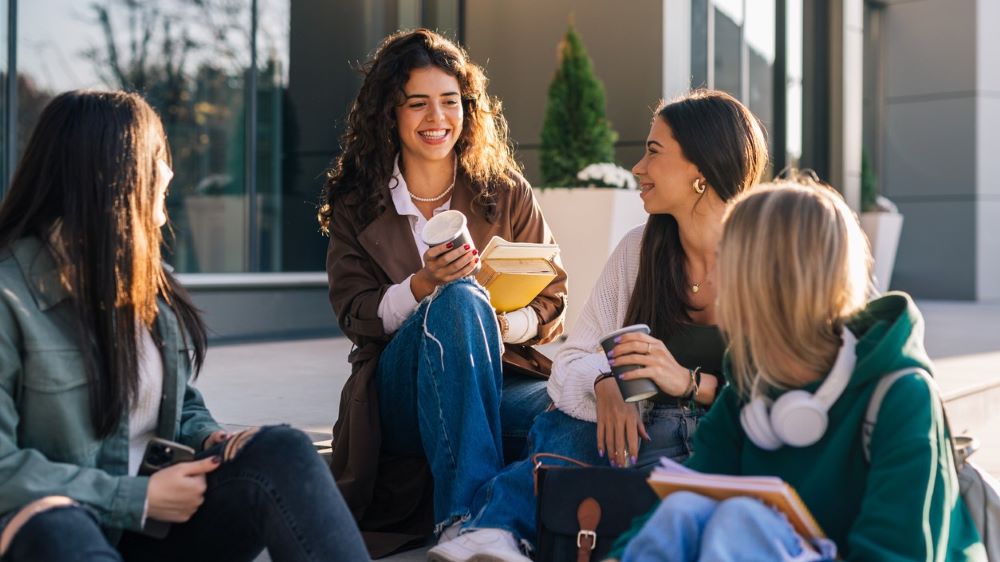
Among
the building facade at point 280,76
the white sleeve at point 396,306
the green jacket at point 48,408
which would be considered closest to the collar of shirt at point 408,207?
the white sleeve at point 396,306

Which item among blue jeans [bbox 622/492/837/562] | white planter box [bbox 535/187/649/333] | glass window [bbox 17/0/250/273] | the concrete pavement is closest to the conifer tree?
white planter box [bbox 535/187/649/333]

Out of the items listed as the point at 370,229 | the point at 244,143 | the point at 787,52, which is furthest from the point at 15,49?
the point at 787,52

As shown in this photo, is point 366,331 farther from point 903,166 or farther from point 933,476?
point 903,166

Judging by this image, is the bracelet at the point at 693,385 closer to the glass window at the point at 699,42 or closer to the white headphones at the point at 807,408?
the white headphones at the point at 807,408

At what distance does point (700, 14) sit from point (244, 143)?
155 inches

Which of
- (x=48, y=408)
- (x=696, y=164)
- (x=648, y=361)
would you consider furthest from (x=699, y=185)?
(x=48, y=408)

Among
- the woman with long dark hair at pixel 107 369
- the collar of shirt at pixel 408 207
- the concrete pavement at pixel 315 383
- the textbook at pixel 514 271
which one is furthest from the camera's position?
the concrete pavement at pixel 315 383

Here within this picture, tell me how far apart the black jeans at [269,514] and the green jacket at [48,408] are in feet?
0.25

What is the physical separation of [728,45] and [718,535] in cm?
916

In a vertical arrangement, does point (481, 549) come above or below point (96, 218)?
below

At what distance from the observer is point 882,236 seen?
43.1 ft

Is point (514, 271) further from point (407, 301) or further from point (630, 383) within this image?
point (630, 383)

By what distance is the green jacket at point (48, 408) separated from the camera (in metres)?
1.93

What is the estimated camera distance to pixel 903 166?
50.5ft
